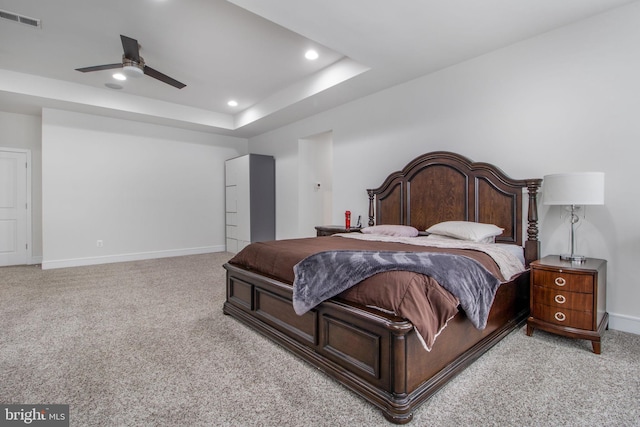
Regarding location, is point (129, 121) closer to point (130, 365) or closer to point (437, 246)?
point (130, 365)

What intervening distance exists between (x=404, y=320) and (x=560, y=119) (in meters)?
2.58

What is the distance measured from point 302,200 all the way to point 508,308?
13.3 feet

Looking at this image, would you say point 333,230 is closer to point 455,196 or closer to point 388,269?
point 455,196

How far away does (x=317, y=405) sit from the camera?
1.57 meters

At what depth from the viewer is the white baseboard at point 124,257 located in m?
5.13

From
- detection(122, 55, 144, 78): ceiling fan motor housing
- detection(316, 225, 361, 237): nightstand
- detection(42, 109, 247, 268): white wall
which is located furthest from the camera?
detection(42, 109, 247, 268): white wall

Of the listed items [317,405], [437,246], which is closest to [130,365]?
[317,405]

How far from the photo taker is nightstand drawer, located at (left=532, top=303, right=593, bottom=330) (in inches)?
85.0

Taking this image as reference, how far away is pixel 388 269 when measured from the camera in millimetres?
1686

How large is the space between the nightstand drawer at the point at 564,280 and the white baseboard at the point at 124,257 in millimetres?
5991

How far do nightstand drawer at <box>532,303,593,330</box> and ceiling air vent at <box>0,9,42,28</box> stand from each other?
519 centimetres

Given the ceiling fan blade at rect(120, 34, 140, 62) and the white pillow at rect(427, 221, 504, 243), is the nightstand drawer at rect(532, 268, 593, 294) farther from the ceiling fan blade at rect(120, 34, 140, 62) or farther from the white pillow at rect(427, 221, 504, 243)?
the ceiling fan blade at rect(120, 34, 140, 62)

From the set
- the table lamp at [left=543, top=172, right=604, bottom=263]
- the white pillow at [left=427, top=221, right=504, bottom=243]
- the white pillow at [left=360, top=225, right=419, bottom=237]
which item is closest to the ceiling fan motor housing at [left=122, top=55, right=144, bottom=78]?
the white pillow at [left=360, top=225, right=419, bottom=237]

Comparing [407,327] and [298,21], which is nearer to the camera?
[407,327]
